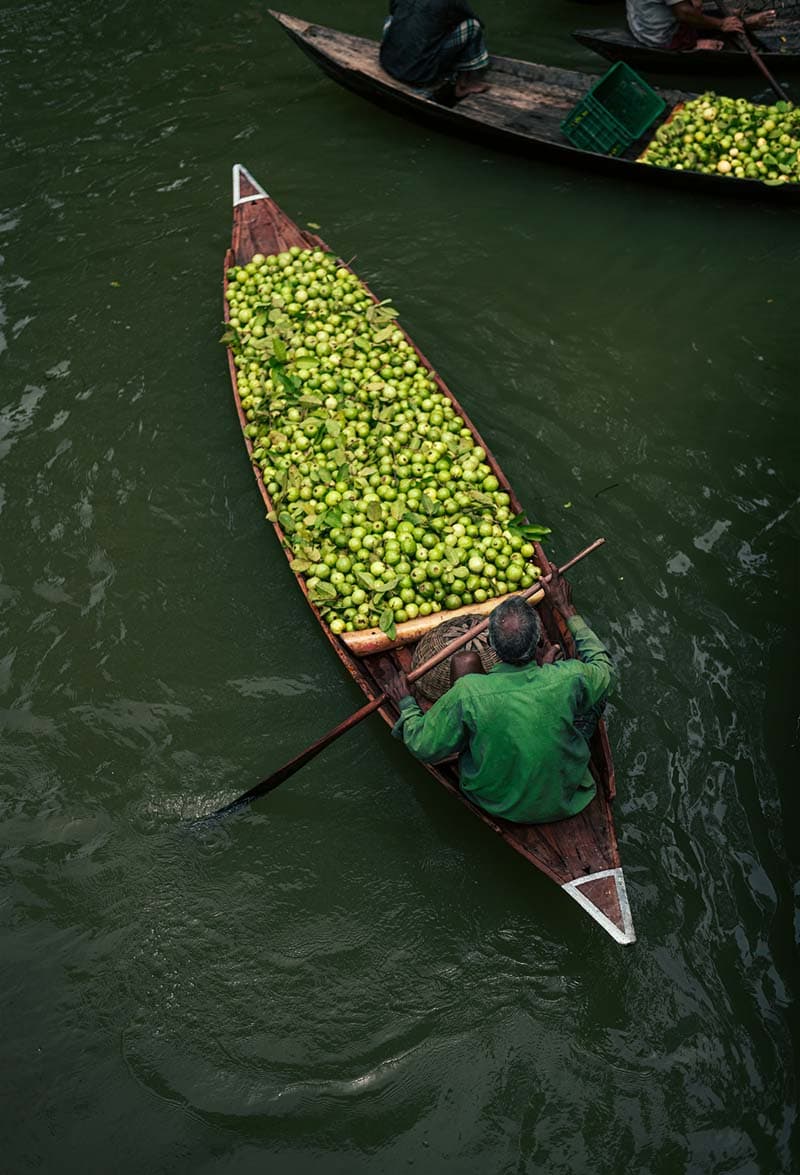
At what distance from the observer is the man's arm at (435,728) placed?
445 cm

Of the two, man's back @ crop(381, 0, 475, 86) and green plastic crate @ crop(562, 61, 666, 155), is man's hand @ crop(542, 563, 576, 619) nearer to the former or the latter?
green plastic crate @ crop(562, 61, 666, 155)

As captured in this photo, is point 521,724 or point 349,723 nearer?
point 521,724

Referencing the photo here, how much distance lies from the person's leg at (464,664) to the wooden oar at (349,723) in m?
0.13

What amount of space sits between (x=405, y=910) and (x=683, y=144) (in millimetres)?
7069

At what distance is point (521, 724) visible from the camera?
14.3 feet

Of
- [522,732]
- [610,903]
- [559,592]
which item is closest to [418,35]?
[559,592]

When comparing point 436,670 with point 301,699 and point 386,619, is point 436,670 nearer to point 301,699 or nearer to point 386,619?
point 386,619

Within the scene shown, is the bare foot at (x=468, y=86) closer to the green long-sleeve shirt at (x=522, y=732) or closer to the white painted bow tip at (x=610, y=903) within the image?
the green long-sleeve shirt at (x=522, y=732)

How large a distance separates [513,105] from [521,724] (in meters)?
7.36

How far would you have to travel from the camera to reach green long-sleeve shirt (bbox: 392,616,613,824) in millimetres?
4367

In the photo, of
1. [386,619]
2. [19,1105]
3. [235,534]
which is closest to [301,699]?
[386,619]

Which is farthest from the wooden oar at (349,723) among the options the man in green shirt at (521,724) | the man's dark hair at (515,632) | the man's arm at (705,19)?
the man's arm at (705,19)

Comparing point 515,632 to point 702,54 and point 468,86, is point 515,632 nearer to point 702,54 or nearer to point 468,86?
point 468,86

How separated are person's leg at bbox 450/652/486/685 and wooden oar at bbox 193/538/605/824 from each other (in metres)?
0.13
